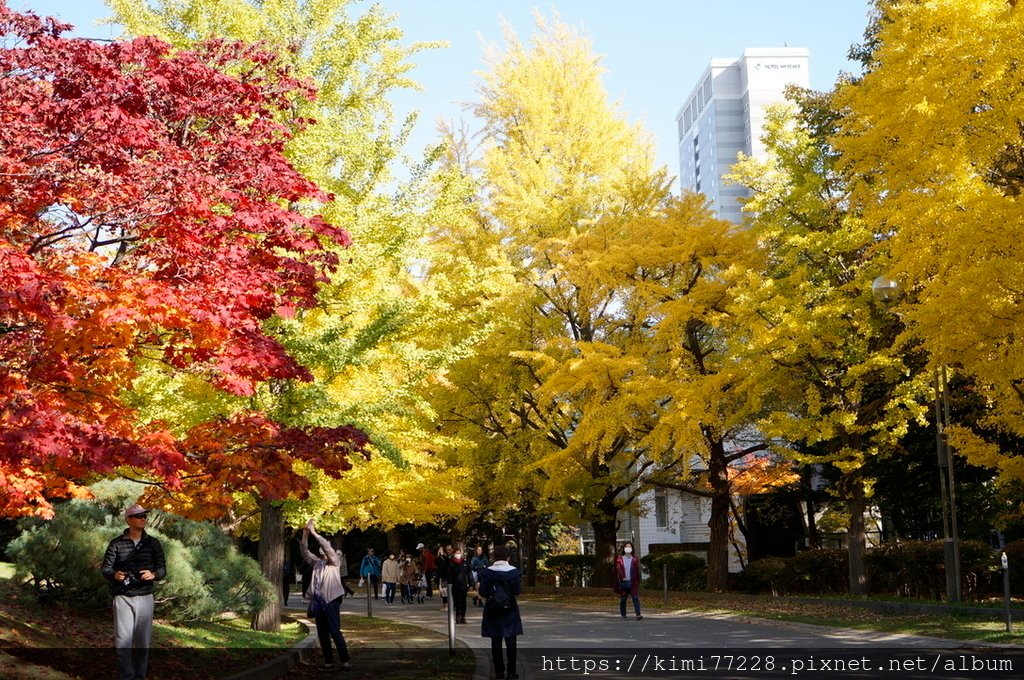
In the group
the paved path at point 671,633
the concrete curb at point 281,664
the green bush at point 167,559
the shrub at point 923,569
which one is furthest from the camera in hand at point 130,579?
the shrub at point 923,569

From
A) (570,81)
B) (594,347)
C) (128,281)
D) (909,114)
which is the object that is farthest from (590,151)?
(128,281)

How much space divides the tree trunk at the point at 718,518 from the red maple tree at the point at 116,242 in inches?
739

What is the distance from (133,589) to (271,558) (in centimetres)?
928

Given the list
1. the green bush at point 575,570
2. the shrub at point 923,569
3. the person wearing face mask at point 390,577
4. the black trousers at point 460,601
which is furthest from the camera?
the green bush at point 575,570

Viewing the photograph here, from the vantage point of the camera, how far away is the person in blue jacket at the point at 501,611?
38.0 ft

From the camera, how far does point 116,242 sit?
9492mm

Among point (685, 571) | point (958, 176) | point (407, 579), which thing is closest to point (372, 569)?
point (407, 579)

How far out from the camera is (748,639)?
16.1 metres

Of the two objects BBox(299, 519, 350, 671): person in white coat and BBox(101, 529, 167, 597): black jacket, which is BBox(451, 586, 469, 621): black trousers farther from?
BBox(101, 529, 167, 597): black jacket

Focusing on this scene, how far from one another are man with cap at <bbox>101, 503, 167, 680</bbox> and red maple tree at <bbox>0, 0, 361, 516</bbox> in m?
0.72

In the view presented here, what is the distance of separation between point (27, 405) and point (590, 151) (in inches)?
938

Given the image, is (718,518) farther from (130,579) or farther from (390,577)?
(130,579)

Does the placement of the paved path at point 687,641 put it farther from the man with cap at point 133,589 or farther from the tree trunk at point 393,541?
the tree trunk at point 393,541

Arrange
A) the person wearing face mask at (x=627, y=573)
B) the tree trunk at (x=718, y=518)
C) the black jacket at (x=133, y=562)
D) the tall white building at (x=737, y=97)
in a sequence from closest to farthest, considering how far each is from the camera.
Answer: the black jacket at (x=133, y=562)
the person wearing face mask at (x=627, y=573)
the tree trunk at (x=718, y=518)
the tall white building at (x=737, y=97)
